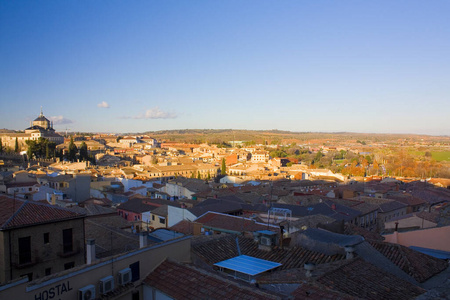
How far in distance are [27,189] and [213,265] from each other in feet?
90.9

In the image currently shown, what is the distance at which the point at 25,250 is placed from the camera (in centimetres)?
958

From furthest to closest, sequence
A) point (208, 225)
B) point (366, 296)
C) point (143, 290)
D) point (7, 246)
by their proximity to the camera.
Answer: point (208, 225), point (7, 246), point (143, 290), point (366, 296)

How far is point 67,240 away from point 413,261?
30.7 feet

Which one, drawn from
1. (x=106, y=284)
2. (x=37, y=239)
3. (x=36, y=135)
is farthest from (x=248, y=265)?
(x=36, y=135)

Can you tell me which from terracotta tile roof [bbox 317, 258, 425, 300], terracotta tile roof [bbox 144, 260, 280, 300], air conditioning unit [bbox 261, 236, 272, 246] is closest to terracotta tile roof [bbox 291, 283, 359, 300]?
terracotta tile roof [bbox 317, 258, 425, 300]

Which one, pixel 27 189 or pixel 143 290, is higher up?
pixel 143 290

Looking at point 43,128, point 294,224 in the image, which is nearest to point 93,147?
point 43,128

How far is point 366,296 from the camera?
6.05 meters

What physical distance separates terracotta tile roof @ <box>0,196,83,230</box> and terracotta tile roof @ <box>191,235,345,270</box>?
13.3 ft

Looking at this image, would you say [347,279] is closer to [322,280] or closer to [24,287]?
[322,280]

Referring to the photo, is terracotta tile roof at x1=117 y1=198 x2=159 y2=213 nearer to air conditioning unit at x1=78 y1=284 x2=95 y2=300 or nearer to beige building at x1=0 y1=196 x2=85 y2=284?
beige building at x1=0 y1=196 x2=85 y2=284

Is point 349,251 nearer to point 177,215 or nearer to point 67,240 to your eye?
point 67,240

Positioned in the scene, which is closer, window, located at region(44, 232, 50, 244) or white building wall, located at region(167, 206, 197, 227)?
window, located at region(44, 232, 50, 244)

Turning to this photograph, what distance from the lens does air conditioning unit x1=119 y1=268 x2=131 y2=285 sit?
19.9ft
